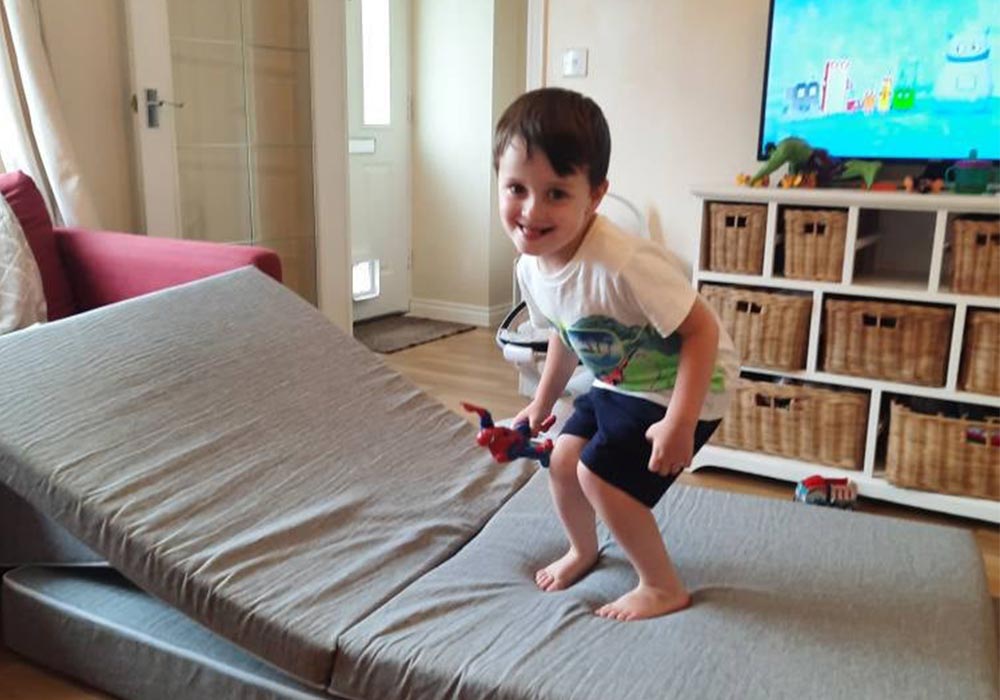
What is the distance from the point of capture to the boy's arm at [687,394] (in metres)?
1.31

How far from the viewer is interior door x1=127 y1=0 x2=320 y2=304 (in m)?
3.05

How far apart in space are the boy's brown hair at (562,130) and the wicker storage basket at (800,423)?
1357 millimetres

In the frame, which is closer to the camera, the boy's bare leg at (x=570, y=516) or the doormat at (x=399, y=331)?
the boy's bare leg at (x=570, y=516)

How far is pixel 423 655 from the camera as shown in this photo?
126 centimetres

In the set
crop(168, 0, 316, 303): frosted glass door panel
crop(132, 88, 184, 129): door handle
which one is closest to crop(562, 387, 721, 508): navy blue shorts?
crop(132, 88, 184, 129): door handle

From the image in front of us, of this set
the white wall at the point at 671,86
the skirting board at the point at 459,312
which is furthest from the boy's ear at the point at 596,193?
the skirting board at the point at 459,312

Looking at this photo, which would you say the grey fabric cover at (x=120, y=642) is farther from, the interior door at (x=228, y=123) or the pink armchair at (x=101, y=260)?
the interior door at (x=228, y=123)

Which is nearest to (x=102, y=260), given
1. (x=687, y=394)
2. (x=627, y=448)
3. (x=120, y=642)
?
(x=120, y=642)

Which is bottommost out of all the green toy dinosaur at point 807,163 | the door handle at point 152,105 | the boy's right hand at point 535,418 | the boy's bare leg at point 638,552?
the boy's bare leg at point 638,552

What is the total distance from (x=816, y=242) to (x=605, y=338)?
1.33 m

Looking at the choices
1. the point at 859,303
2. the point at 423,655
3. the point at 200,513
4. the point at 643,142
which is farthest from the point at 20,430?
the point at 643,142

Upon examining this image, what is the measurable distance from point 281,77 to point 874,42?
7.38 feet

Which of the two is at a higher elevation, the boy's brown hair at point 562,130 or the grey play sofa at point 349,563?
the boy's brown hair at point 562,130

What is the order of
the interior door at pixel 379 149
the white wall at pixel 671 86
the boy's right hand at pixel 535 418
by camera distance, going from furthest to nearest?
the interior door at pixel 379 149
the white wall at pixel 671 86
the boy's right hand at pixel 535 418
